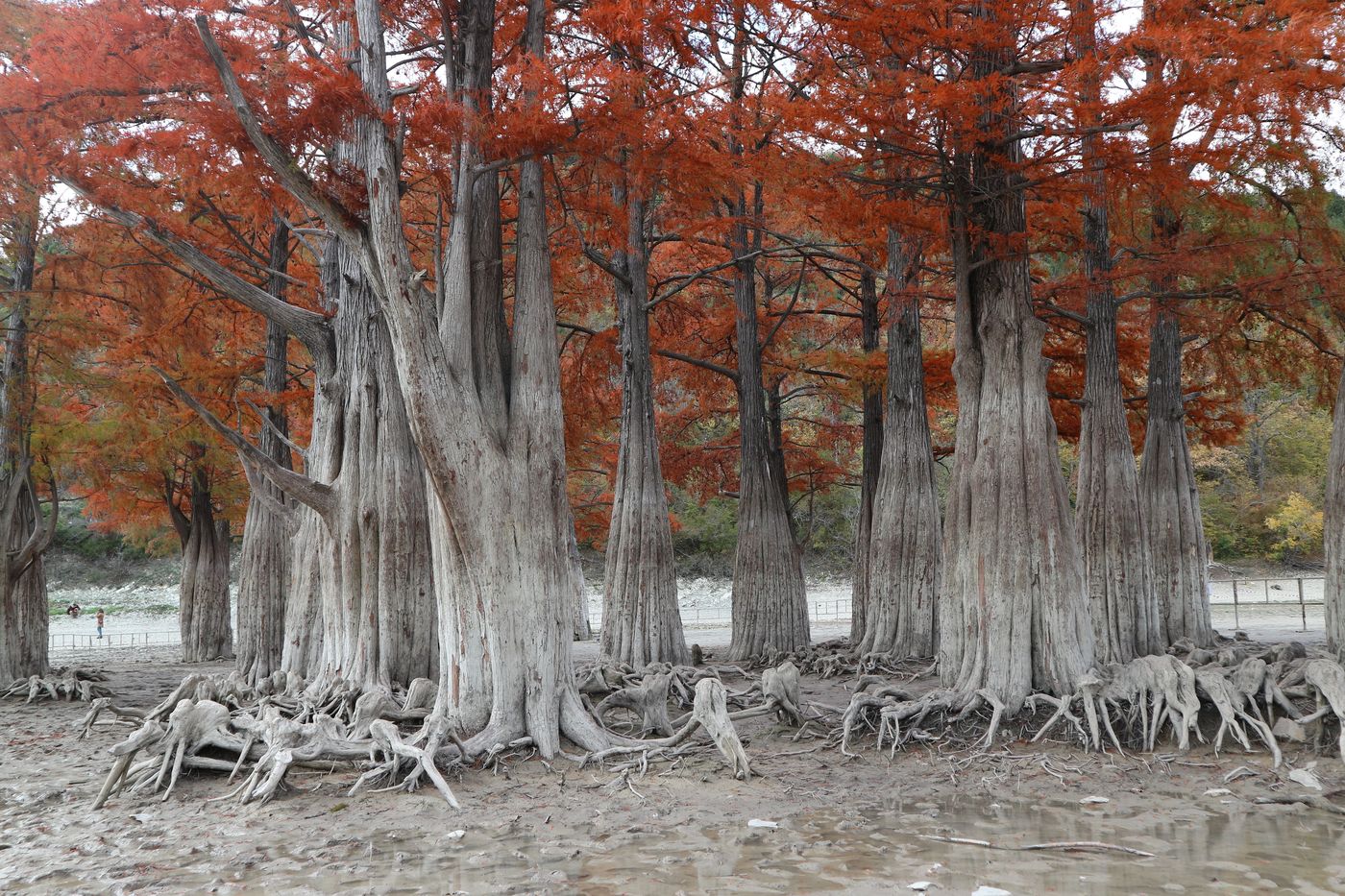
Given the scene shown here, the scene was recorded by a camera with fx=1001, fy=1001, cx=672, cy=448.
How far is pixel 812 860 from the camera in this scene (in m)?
5.66

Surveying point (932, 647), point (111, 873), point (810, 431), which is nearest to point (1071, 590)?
point (932, 647)

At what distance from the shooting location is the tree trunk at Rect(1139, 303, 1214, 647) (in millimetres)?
14500

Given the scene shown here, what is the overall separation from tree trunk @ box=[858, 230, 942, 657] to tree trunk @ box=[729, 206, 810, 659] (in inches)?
49.8

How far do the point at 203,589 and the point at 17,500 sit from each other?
667 cm

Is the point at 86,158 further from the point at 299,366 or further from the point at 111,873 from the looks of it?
the point at 299,366

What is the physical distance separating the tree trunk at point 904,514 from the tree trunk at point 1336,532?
5.28 metres

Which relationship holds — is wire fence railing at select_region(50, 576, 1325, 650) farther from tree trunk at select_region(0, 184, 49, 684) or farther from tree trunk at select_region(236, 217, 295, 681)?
tree trunk at select_region(0, 184, 49, 684)

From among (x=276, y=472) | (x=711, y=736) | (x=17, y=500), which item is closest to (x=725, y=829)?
(x=711, y=736)

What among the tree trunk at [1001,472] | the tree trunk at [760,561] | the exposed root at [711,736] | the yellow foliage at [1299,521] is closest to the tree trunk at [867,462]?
the tree trunk at [760,561]

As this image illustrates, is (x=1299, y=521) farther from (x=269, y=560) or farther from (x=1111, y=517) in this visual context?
(x=269, y=560)

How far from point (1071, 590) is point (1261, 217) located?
328 inches

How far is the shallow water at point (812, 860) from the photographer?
5.23m

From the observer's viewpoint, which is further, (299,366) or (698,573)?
(698,573)

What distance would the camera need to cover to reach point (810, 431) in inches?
1270
